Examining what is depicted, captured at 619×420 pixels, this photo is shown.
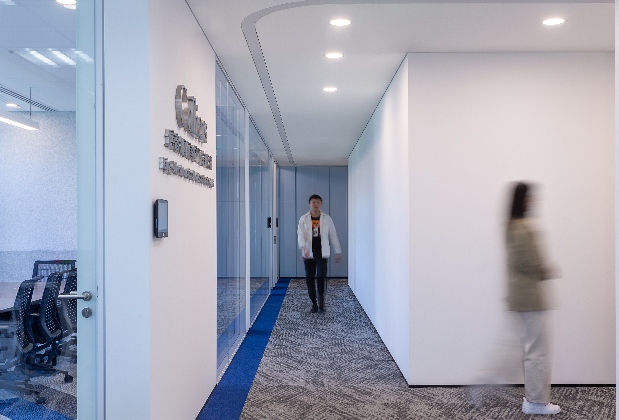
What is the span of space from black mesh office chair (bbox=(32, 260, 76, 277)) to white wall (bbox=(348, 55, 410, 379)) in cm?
314

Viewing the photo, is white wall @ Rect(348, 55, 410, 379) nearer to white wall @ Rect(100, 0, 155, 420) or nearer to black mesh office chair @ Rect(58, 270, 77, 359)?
white wall @ Rect(100, 0, 155, 420)

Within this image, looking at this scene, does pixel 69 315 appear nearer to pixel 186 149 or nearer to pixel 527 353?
pixel 186 149

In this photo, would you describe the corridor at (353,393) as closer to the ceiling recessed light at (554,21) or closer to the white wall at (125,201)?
the white wall at (125,201)

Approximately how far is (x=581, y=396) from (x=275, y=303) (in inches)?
269

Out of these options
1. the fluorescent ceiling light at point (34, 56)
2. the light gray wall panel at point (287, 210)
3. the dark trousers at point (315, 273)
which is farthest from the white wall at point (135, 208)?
the light gray wall panel at point (287, 210)

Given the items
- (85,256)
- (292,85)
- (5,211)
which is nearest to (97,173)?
(85,256)

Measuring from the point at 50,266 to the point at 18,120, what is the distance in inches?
27.4

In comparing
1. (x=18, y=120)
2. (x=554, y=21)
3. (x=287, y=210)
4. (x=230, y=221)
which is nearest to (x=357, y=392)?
(x=230, y=221)

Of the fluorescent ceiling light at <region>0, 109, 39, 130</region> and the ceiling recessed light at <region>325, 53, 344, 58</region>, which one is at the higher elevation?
the ceiling recessed light at <region>325, 53, 344, 58</region>

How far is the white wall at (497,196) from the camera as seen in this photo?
5574mm

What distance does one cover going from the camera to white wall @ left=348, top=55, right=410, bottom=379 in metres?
5.86

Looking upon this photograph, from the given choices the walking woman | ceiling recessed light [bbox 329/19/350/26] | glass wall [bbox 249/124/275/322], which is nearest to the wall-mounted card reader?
ceiling recessed light [bbox 329/19/350/26]

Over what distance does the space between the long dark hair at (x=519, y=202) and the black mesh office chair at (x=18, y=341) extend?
3036 millimetres

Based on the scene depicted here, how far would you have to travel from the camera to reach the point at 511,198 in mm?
4570
